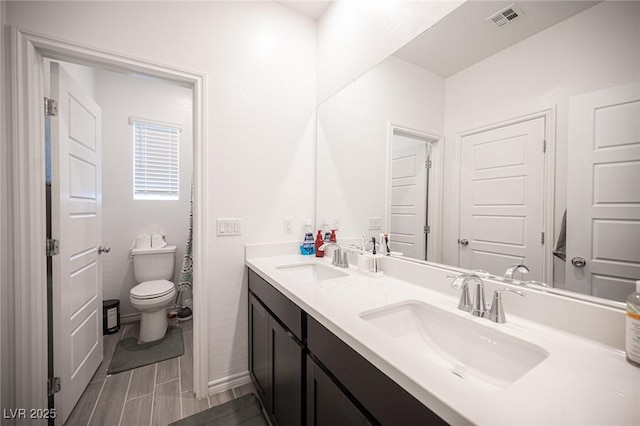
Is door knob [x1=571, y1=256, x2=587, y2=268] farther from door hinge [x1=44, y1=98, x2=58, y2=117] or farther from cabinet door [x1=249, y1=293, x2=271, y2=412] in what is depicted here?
door hinge [x1=44, y1=98, x2=58, y2=117]

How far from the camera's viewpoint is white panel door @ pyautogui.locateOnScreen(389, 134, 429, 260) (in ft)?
3.97

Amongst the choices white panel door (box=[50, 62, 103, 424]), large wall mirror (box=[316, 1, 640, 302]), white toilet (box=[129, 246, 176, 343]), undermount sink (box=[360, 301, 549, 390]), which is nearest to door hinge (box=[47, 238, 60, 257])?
white panel door (box=[50, 62, 103, 424])

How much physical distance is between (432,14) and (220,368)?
7.50 ft

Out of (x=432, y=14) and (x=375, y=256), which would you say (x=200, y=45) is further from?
(x=375, y=256)

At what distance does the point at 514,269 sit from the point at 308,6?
208 centimetres

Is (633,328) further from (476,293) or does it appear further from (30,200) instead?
(30,200)

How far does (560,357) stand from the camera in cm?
61

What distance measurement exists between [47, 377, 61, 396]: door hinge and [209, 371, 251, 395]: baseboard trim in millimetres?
774

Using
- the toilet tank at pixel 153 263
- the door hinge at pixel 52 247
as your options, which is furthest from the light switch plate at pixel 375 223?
the toilet tank at pixel 153 263

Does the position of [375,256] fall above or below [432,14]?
below

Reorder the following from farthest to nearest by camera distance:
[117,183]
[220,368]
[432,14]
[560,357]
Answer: [117,183] < [220,368] < [432,14] < [560,357]

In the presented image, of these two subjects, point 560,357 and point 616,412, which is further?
point 560,357

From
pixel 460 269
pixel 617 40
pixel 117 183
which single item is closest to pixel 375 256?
pixel 460 269

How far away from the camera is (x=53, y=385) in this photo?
1.36 m
